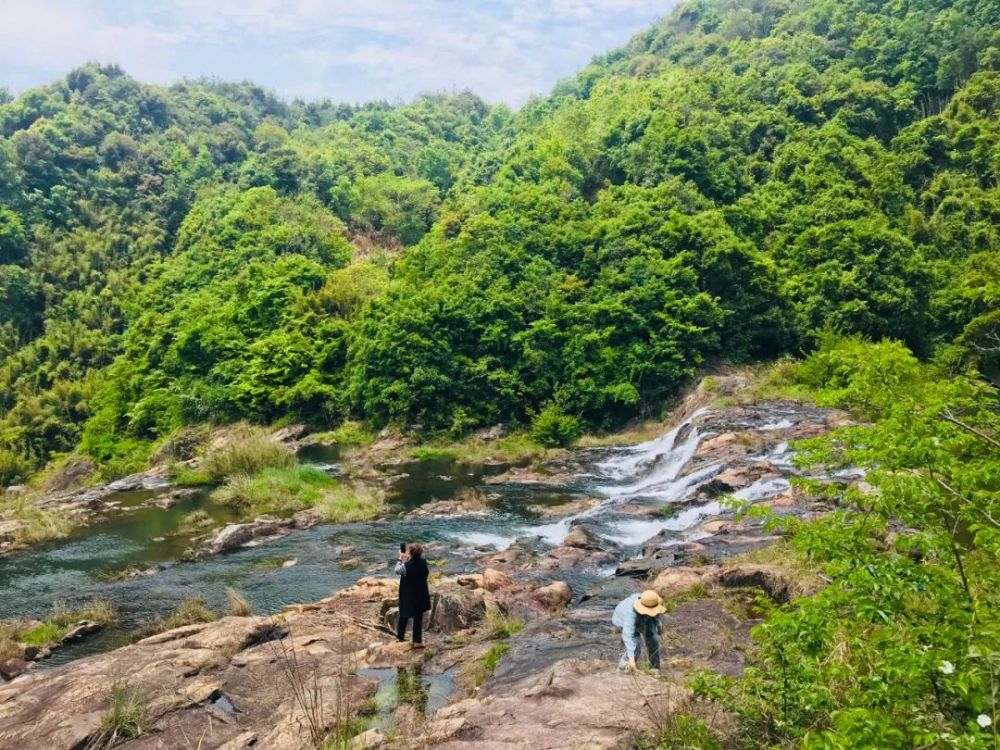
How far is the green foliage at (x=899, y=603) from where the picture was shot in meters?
3.97

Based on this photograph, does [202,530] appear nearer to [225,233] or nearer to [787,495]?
[787,495]

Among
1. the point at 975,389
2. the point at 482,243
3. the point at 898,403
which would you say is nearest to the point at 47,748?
the point at 898,403

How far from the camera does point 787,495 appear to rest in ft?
62.3

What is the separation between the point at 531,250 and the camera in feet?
155

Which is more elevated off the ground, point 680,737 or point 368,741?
point 680,737

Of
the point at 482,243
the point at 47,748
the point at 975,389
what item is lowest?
the point at 47,748

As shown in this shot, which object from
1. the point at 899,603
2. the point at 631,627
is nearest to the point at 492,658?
the point at 631,627

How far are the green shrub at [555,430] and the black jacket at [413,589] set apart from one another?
26690 millimetres

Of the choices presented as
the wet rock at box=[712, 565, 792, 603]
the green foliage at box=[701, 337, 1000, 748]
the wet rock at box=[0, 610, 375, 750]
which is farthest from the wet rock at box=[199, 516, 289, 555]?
the green foliage at box=[701, 337, 1000, 748]

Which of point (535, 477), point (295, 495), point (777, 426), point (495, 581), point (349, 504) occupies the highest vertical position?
point (495, 581)

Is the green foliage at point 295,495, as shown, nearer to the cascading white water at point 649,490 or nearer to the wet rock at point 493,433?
the cascading white water at point 649,490

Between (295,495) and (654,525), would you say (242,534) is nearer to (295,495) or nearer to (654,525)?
(295,495)

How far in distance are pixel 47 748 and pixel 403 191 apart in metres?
70.7

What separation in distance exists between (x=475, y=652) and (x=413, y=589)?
1378 mm
